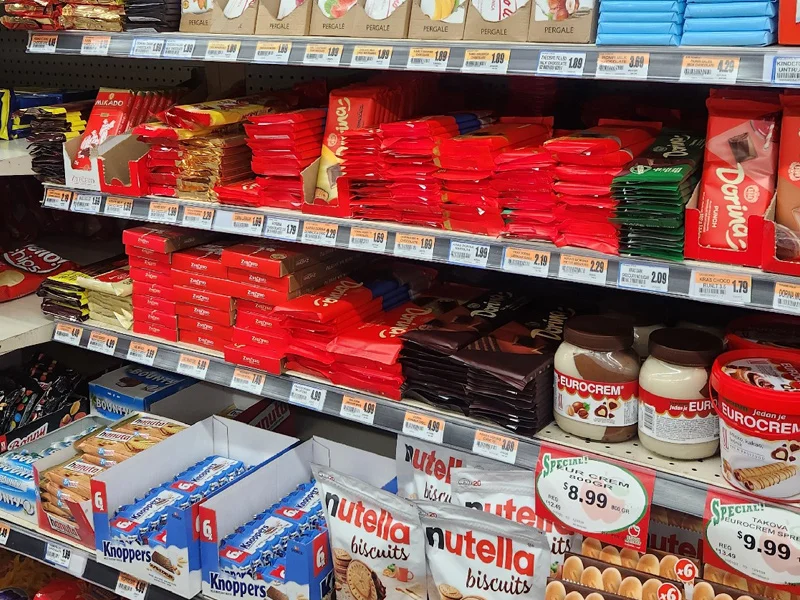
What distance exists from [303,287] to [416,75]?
24.8 inches

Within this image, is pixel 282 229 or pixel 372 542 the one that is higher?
pixel 282 229

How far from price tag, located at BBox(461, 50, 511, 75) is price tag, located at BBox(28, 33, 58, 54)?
4.21 feet

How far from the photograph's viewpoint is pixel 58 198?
7.80 feet

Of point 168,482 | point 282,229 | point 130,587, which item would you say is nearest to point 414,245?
point 282,229

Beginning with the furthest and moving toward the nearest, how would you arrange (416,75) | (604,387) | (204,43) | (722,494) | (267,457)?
(267,457) → (416,75) → (204,43) → (604,387) → (722,494)

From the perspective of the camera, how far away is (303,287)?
2.07m

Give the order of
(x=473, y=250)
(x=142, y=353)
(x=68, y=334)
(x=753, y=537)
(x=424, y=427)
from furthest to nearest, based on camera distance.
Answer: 1. (x=68, y=334)
2. (x=142, y=353)
3. (x=424, y=427)
4. (x=473, y=250)
5. (x=753, y=537)

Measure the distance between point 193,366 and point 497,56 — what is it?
1163 millimetres

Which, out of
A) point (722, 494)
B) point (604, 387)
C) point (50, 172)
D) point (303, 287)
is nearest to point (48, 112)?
point (50, 172)

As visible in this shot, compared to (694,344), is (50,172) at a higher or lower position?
higher

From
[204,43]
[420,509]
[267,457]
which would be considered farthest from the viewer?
[267,457]

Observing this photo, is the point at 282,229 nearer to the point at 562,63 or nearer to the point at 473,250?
the point at 473,250

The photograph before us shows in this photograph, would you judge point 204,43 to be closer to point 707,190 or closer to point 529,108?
point 529,108

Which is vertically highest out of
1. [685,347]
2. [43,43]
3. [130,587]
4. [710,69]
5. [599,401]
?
[43,43]
